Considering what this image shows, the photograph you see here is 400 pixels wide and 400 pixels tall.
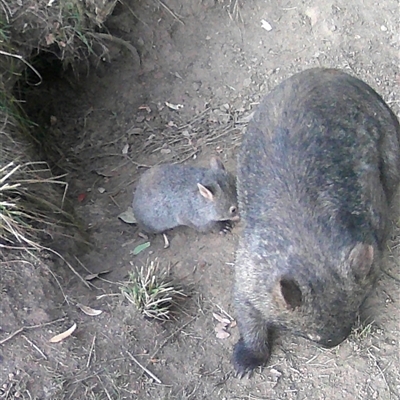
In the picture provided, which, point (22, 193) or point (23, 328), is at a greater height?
point (22, 193)

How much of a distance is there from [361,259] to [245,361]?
3.44ft

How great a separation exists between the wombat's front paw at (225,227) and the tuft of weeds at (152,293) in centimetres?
66

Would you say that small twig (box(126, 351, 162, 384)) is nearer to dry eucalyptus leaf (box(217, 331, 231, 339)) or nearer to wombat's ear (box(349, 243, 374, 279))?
dry eucalyptus leaf (box(217, 331, 231, 339))

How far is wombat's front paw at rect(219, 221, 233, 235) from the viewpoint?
16.7 ft

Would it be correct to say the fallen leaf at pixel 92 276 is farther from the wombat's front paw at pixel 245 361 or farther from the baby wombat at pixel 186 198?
the wombat's front paw at pixel 245 361

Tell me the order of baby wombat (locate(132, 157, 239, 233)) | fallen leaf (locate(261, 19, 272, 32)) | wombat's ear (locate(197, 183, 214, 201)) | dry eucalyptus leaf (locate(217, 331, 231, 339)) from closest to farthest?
dry eucalyptus leaf (locate(217, 331, 231, 339)) → wombat's ear (locate(197, 183, 214, 201)) → baby wombat (locate(132, 157, 239, 233)) → fallen leaf (locate(261, 19, 272, 32))

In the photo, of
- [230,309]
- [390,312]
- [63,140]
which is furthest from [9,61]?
[390,312]

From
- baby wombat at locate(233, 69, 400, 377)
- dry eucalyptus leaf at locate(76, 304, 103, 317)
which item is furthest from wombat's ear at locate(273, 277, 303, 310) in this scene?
dry eucalyptus leaf at locate(76, 304, 103, 317)

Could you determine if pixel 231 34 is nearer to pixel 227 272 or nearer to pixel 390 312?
pixel 227 272

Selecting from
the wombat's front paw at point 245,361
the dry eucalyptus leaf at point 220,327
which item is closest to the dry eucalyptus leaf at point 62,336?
the dry eucalyptus leaf at point 220,327

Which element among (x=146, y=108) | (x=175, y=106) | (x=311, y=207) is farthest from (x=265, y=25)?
(x=311, y=207)

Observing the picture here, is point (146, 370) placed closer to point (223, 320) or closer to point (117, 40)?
point (223, 320)

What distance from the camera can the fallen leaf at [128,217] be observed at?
5.32 metres

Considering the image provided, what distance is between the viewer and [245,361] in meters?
4.29
